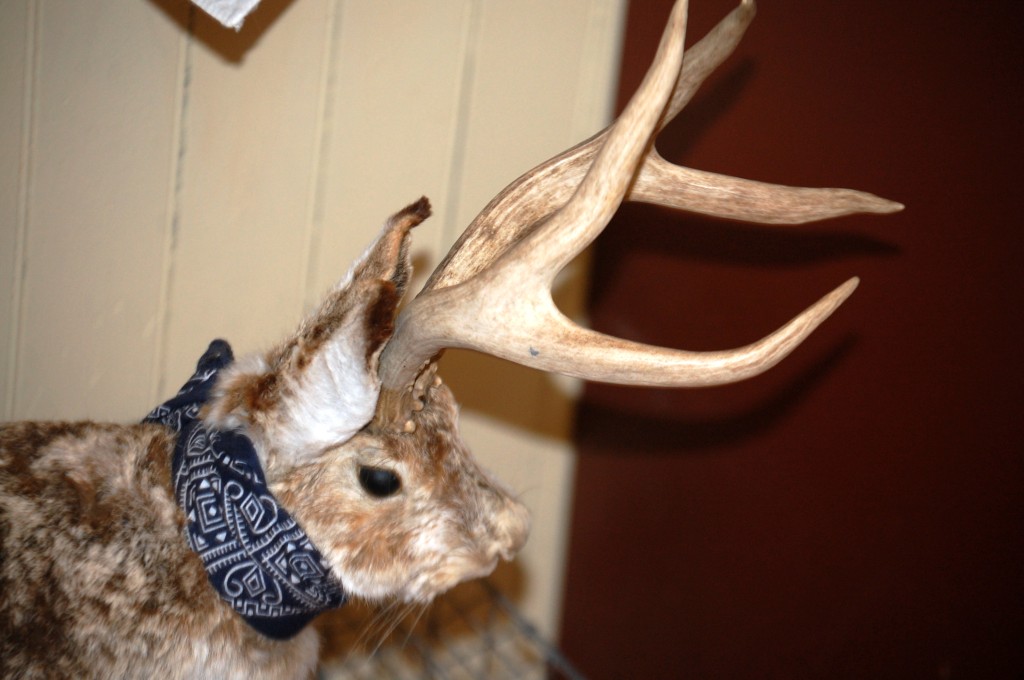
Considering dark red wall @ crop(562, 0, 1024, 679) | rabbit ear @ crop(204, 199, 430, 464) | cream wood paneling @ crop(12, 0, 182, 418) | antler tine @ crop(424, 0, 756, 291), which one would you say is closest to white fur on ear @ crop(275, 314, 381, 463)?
rabbit ear @ crop(204, 199, 430, 464)

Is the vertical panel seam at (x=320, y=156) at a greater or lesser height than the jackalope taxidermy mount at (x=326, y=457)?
greater

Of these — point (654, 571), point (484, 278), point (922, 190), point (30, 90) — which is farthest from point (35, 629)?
point (922, 190)

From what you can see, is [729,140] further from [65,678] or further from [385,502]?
[65,678]

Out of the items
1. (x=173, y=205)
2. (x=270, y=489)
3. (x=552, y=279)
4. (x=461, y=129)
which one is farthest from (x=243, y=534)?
(x=461, y=129)

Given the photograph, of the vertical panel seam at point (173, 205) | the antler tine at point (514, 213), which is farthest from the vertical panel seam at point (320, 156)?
the antler tine at point (514, 213)

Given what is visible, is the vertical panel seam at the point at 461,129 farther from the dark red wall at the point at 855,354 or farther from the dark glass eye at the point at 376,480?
the dark glass eye at the point at 376,480

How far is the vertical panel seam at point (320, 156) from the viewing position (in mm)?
1164

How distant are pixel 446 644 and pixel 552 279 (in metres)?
1.07

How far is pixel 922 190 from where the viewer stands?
1.11 m

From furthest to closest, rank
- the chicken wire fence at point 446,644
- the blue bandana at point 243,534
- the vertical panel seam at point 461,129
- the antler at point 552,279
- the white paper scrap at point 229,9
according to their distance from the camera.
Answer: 1. the chicken wire fence at point 446,644
2. the vertical panel seam at point 461,129
3. the white paper scrap at point 229,9
4. the blue bandana at point 243,534
5. the antler at point 552,279

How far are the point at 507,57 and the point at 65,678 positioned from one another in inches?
44.2

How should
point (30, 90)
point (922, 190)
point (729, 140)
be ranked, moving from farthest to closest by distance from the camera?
1. point (729, 140)
2. point (922, 190)
3. point (30, 90)

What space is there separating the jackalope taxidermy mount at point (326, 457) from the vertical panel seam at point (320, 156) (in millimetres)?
322

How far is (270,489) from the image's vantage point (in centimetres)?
83
